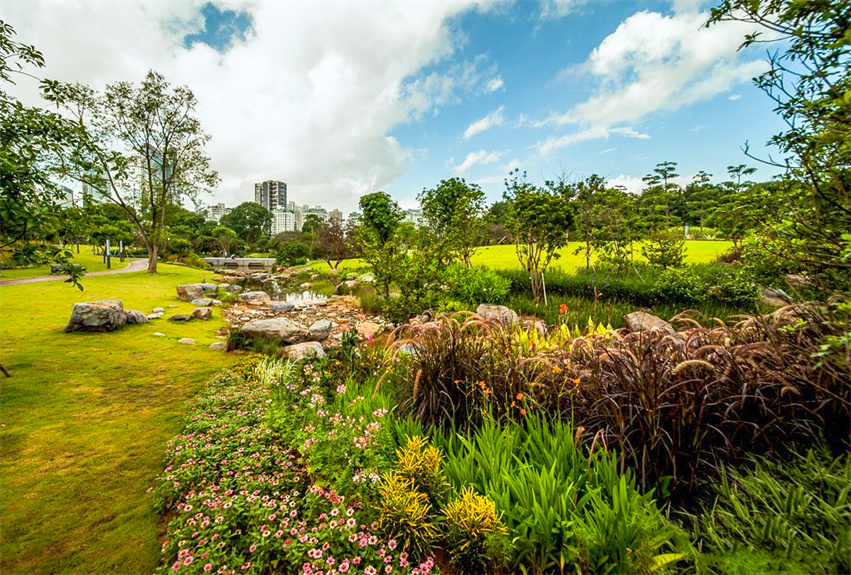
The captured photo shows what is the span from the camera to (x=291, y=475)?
6.90 ft

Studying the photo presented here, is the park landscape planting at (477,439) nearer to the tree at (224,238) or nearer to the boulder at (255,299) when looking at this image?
the boulder at (255,299)

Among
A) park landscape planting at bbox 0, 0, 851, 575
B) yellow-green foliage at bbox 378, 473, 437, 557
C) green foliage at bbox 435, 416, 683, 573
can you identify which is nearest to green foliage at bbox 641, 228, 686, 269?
park landscape planting at bbox 0, 0, 851, 575

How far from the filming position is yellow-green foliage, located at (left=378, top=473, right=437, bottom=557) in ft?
4.91

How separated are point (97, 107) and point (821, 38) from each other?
886 inches

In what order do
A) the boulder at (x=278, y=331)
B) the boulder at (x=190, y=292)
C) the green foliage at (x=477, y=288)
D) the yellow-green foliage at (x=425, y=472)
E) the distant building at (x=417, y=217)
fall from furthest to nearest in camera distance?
the distant building at (x=417, y=217) < the boulder at (x=190, y=292) < the green foliage at (x=477, y=288) < the boulder at (x=278, y=331) < the yellow-green foliage at (x=425, y=472)

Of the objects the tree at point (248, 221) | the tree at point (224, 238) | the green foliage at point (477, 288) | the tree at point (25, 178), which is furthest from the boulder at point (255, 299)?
the tree at point (248, 221)

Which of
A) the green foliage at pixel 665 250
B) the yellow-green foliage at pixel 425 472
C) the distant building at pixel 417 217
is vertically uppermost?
the distant building at pixel 417 217

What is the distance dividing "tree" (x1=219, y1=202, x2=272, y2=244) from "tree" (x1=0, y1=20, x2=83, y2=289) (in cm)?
5350

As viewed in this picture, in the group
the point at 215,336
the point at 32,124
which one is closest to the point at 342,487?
the point at 32,124

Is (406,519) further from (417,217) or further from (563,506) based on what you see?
(417,217)

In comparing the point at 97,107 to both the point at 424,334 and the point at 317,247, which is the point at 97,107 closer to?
the point at 317,247

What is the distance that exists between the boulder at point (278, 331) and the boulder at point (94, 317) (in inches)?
96.5

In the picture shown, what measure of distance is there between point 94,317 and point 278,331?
11.0 feet

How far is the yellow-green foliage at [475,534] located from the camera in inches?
54.9
